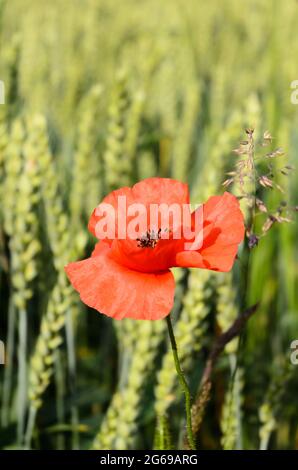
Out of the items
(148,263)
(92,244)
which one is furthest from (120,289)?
(92,244)

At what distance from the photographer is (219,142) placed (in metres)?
0.69

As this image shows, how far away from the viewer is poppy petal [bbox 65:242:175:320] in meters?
0.33

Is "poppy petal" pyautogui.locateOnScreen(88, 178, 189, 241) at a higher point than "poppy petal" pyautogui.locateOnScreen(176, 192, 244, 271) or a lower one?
higher

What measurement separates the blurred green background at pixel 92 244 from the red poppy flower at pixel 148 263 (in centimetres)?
8

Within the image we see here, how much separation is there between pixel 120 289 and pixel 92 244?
674mm

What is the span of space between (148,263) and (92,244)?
0.67m

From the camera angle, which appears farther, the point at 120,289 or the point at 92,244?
the point at 92,244

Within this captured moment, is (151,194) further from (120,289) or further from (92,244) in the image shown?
(92,244)

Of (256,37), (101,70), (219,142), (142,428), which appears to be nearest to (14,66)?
(219,142)

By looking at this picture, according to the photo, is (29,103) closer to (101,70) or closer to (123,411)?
(101,70)

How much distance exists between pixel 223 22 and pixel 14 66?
1041 millimetres

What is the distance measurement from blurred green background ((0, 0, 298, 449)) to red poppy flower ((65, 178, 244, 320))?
0.08 meters

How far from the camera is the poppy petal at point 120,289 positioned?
13.1 inches

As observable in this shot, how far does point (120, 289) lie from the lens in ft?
1.13
